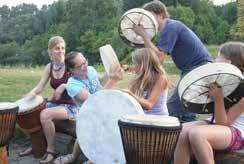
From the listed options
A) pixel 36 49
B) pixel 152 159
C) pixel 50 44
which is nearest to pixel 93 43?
pixel 36 49

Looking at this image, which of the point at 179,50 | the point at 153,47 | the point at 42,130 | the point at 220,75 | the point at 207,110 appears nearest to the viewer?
the point at 220,75

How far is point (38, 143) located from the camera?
514 centimetres

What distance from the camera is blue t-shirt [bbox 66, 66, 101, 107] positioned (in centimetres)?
456

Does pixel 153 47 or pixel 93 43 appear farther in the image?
pixel 93 43

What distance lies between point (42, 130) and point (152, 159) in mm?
2117

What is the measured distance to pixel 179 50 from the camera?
172 inches

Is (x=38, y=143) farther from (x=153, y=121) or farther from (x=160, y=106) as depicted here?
(x=153, y=121)

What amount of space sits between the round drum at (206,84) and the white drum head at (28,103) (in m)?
2.02

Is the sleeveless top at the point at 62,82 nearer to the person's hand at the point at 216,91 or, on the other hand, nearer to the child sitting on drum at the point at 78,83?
the child sitting on drum at the point at 78,83

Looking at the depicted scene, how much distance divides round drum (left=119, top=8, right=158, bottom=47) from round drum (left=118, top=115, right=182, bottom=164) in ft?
4.27

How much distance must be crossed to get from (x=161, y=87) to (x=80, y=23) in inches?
1324

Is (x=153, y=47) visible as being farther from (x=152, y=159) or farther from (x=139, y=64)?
(x=152, y=159)

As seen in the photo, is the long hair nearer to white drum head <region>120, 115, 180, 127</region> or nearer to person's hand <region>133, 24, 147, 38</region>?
white drum head <region>120, 115, 180, 127</region>

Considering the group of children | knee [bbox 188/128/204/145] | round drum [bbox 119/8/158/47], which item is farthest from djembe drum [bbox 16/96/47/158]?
knee [bbox 188/128/204/145]
